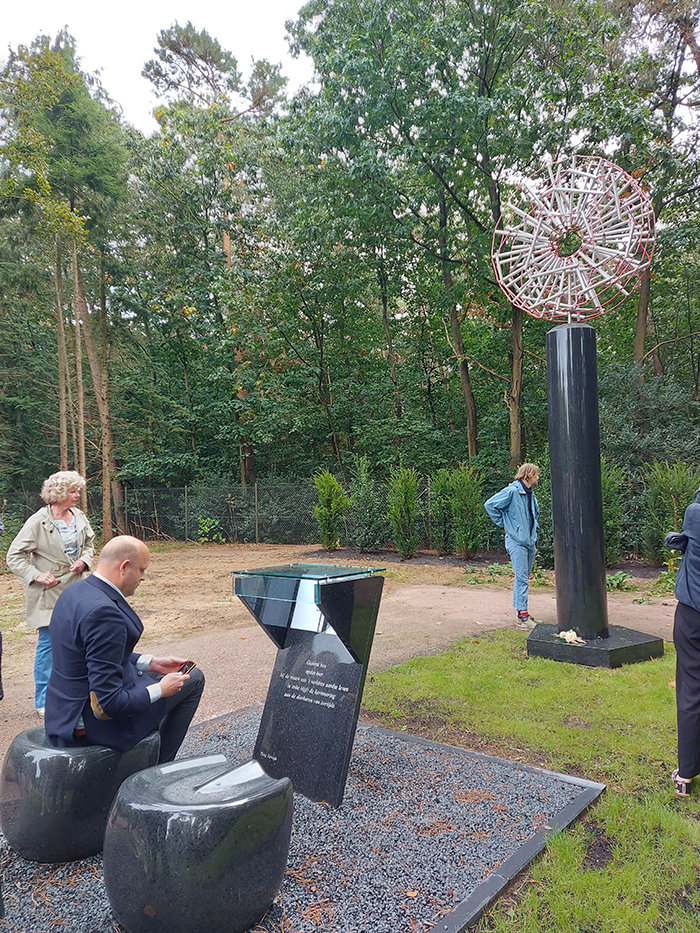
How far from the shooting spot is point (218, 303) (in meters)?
20.9

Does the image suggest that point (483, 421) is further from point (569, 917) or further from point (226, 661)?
point (569, 917)

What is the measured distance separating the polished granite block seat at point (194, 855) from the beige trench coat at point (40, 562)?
2.65 meters

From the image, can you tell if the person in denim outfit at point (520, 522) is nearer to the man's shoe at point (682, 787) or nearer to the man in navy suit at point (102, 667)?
the man's shoe at point (682, 787)

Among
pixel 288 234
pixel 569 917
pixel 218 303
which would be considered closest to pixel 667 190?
pixel 288 234

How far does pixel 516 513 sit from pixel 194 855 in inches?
221

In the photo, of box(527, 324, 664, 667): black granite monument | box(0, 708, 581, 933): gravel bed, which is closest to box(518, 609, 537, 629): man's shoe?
box(527, 324, 664, 667): black granite monument

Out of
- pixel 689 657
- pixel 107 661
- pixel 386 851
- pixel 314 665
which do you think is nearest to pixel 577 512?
pixel 689 657

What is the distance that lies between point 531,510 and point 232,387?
1581 cm

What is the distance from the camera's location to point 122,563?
2.76 meters

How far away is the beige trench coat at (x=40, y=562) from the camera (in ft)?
14.9

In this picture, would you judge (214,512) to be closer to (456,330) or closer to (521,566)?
(456,330)

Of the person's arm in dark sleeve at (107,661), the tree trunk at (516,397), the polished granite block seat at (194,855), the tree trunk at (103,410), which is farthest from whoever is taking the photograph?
the tree trunk at (103,410)

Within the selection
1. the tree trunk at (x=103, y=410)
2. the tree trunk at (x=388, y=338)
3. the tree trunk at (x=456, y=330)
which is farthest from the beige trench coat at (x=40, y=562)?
the tree trunk at (x=388, y=338)

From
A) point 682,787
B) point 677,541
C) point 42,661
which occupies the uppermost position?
point 677,541
